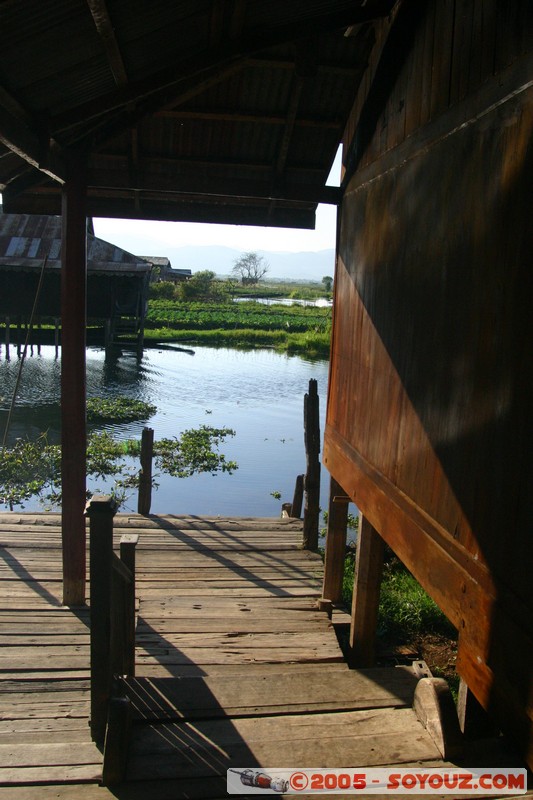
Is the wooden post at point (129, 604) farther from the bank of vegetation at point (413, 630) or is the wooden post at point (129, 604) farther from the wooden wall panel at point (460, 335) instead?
the bank of vegetation at point (413, 630)

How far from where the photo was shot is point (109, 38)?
3.90 metres

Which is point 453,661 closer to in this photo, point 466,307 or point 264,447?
point 466,307

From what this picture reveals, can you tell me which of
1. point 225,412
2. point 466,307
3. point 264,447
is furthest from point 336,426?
point 225,412

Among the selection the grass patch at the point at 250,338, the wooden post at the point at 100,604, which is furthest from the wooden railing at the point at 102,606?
the grass patch at the point at 250,338

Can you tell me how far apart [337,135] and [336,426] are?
2.52 meters

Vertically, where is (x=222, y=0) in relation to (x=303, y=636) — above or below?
above

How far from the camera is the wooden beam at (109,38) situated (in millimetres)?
3551

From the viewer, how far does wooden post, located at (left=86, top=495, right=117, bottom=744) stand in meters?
3.52

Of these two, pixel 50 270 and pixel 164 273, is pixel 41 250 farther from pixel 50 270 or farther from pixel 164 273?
pixel 164 273

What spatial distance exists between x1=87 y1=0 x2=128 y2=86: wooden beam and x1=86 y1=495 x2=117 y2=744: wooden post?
2486mm

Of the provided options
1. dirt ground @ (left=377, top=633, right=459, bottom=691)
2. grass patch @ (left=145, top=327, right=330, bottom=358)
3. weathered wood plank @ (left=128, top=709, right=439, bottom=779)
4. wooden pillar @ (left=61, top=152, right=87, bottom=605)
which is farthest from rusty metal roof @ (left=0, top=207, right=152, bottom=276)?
weathered wood plank @ (left=128, top=709, right=439, bottom=779)

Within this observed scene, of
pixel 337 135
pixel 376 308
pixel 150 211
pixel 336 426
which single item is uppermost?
pixel 337 135

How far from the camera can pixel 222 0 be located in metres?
4.04

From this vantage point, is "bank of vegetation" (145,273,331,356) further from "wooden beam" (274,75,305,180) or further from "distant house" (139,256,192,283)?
"wooden beam" (274,75,305,180)
